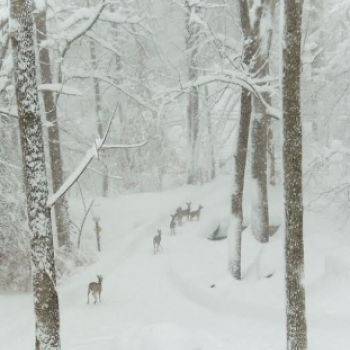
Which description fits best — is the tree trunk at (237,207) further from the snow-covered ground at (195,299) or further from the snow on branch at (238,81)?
the snow on branch at (238,81)

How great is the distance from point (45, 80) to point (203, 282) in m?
7.76

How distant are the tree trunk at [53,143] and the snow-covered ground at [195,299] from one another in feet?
5.28

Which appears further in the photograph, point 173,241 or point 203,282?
point 173,241

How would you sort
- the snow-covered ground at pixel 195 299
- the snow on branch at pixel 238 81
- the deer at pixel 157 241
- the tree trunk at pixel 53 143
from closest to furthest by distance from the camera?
1. the snow-covered ground at pixel 195 299
2. the snow on branch at pixel 238 81
3. the tree trunk at pixel 53 143
4. the deer at pixel 157 241

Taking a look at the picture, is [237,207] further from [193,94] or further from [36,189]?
[36,189]

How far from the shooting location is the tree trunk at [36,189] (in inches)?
232

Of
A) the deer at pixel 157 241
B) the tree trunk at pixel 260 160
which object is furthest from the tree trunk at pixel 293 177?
the deer at pixel 157 241

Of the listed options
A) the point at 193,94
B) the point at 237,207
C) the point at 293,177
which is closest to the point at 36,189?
the point at 293,177

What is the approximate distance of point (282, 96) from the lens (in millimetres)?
6879

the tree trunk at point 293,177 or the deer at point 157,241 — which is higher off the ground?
the tree trunk at point 293,177

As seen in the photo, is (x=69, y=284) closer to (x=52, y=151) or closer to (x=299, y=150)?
(x=52, y=151)

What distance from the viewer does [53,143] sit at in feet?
48.3

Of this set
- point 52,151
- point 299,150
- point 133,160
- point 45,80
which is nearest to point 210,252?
point 52,151

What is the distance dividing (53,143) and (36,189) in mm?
9018
